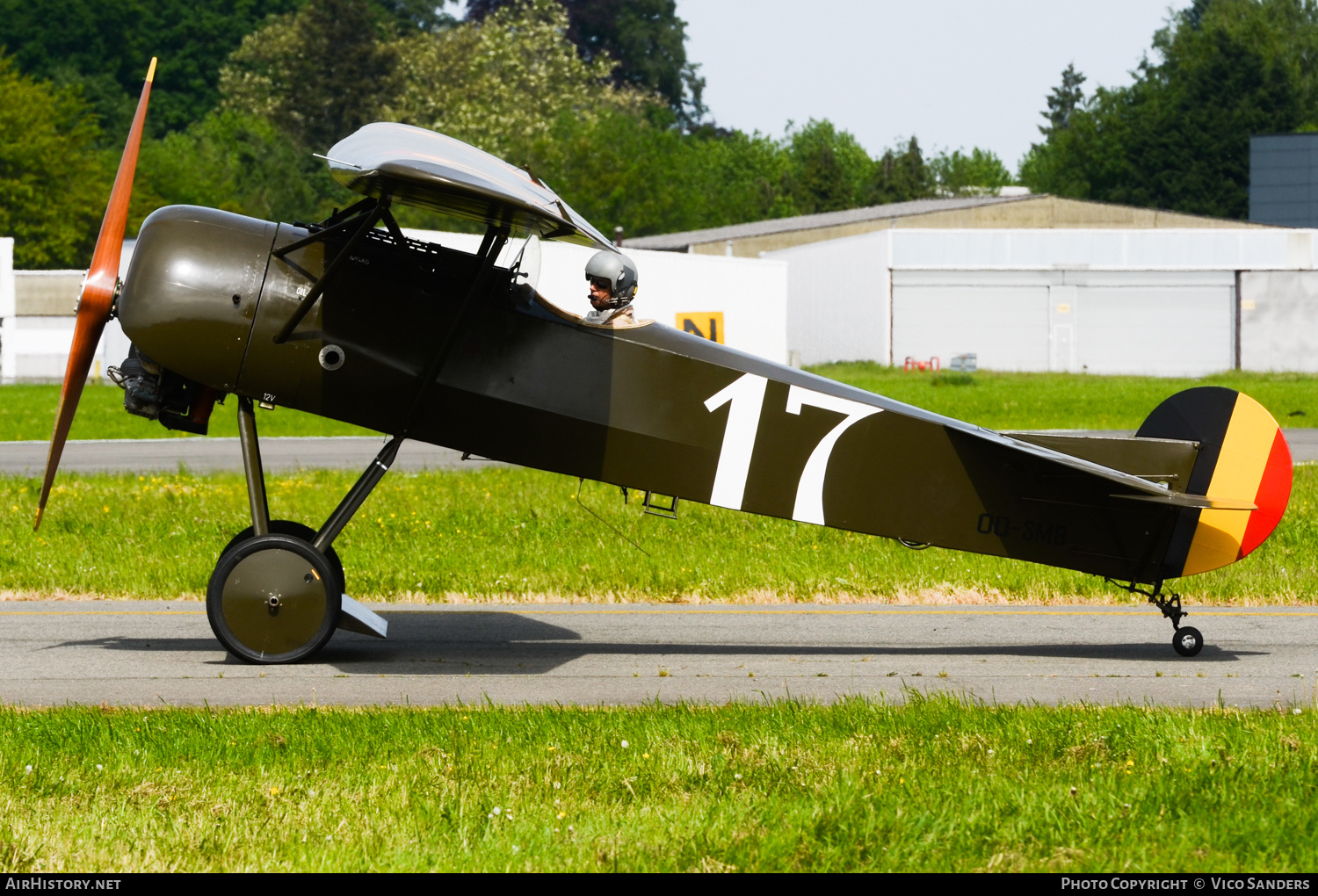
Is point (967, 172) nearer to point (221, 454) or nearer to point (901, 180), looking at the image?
point (901, 180)

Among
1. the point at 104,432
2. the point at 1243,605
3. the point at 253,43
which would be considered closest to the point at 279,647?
the point at 1243,605

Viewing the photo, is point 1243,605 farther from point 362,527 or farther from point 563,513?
point 362,527

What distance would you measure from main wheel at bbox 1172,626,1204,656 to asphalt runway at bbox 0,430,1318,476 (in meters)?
12.3

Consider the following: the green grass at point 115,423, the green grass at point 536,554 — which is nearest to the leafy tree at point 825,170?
the green grass at point 115,423

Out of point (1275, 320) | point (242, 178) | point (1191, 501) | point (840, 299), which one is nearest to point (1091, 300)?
point (1275, 320)

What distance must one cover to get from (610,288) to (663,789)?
11.8 ft

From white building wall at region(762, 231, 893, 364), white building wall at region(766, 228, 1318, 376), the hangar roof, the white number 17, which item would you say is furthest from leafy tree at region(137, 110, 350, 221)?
the white number 17

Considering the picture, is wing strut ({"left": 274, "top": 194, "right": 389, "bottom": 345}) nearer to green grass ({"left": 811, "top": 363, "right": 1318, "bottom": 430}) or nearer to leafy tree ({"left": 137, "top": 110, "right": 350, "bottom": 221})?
green grass ({"left": 811, "top": 363, "right": 1318, "bottom": 430})

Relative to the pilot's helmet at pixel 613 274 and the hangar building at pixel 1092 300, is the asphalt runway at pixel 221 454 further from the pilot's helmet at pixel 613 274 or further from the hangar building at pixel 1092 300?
the hangar building at pixel 1092 300

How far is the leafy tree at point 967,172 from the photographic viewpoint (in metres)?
114

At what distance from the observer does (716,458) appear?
333 inches

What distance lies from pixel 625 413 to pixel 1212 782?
396 centimetres

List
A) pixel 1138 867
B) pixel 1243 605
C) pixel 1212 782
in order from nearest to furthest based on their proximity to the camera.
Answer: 1. pixel 1138 867
2. pixel 1212 782
3. pixel 1243 605

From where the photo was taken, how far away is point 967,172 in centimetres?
11562
